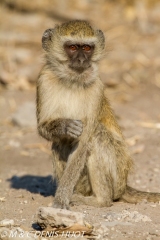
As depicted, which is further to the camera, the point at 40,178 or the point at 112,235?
the point at 40,178

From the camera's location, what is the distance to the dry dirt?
6.97 meters

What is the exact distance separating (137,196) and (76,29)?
7.67 feet

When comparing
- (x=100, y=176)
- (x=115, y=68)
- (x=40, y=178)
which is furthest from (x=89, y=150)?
(x=115, y=68)

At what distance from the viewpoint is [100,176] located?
24.8ft

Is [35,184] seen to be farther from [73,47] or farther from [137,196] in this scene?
[73,47]

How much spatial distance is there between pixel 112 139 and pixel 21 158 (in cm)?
326

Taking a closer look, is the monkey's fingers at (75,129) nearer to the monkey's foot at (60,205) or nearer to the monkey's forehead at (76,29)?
the monkey's foot at (60,205)

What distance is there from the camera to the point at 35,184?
933 centimetres

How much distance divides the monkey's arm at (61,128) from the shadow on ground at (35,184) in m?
1.54

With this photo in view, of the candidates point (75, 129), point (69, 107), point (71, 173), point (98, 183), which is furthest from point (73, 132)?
point (98, 183)

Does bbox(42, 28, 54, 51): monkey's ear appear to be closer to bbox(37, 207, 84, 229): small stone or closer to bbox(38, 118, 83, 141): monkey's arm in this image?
bbox(38, 118, 83, 141): monkey's arm

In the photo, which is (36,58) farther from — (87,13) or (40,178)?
(40,178)

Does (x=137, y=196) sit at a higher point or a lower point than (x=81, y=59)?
lower

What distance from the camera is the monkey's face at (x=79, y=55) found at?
24.3 ft
